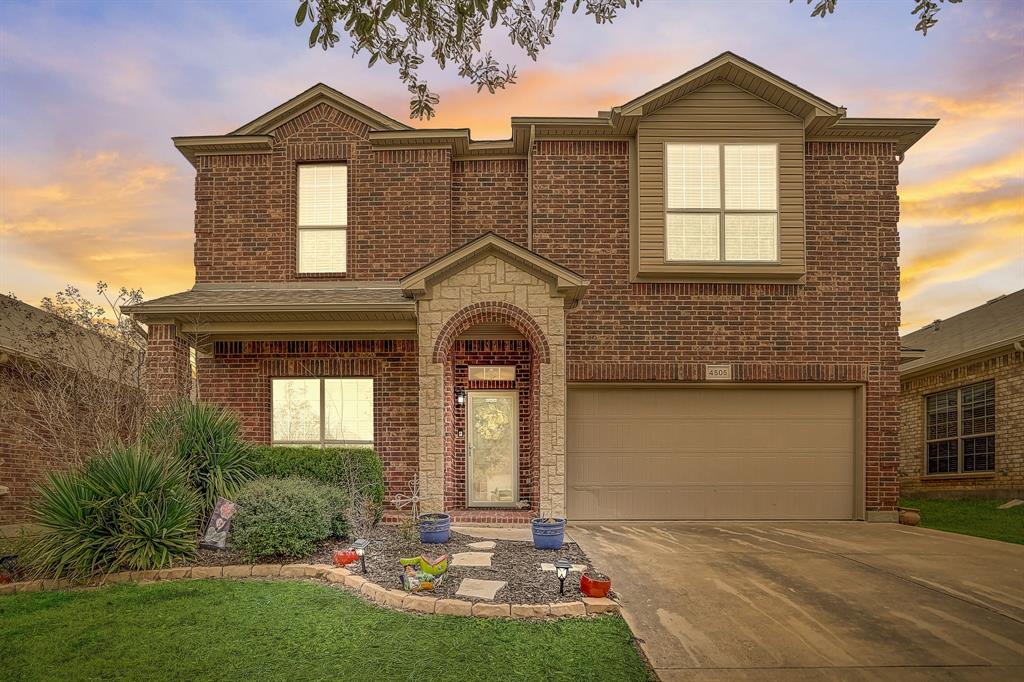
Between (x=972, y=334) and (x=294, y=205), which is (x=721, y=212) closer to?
(x=294, y=205)

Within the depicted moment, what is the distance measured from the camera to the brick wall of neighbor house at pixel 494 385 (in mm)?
11070

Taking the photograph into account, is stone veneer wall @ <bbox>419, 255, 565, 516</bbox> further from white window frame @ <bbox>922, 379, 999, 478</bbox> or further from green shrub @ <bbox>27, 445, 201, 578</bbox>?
white window frame @ <bbox>922, 379, 999, 478</bbox>

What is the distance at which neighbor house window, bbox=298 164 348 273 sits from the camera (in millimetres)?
11906

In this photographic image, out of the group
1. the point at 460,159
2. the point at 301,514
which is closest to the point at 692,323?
the point at 460,159

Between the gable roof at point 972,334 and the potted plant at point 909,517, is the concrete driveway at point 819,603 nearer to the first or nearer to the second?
the potted plant at point 909,517

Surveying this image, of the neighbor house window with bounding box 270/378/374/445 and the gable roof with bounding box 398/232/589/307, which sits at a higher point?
the gable roof with bounding box 398/232/589/307

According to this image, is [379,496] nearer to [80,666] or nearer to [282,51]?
[80,666]

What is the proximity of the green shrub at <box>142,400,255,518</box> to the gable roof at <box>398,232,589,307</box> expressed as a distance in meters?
3.29

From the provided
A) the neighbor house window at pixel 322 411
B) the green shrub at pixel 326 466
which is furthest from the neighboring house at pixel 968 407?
the neighbor house window at pixel 322 411

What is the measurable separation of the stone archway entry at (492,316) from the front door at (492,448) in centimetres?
140

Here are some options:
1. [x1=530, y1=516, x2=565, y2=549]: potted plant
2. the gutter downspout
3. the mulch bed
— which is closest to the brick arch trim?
the gutter downspout

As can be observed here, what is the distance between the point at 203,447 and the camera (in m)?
8.56

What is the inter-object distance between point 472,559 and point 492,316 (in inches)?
151

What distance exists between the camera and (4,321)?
42.4ft
